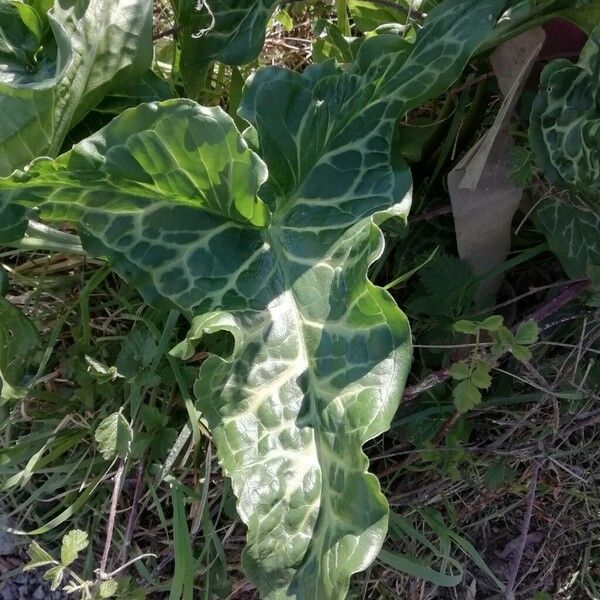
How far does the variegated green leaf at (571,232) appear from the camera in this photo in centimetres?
100

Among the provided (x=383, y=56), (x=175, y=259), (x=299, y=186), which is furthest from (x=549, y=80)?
(x=175, y=259)

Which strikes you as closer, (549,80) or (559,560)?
(549,80)

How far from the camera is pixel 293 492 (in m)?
0.80

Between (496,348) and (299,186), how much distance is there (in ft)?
0.91

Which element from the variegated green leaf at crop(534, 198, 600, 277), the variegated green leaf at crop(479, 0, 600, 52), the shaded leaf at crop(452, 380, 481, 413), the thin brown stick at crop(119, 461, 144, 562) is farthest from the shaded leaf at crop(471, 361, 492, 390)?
the thin brown stick at crop(119, 461, 144, 562)

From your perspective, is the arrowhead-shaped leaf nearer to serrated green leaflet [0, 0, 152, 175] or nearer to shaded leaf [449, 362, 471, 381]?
serrated green leaflet [0, 0, 152, 175]

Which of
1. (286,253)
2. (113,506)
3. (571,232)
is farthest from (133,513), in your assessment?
(571,232)

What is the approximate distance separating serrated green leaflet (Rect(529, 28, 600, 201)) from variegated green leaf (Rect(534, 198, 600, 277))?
0.06 meters

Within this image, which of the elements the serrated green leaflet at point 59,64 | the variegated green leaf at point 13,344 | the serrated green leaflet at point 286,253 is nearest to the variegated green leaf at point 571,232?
the serrated green leaflet at point 286,253

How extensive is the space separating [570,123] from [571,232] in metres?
0.15

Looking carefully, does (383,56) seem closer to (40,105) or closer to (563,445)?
(40,105)

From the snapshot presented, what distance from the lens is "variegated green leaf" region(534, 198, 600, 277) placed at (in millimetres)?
996

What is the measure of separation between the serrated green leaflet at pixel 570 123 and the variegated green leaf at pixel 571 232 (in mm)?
58

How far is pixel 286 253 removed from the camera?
0.90 meters
